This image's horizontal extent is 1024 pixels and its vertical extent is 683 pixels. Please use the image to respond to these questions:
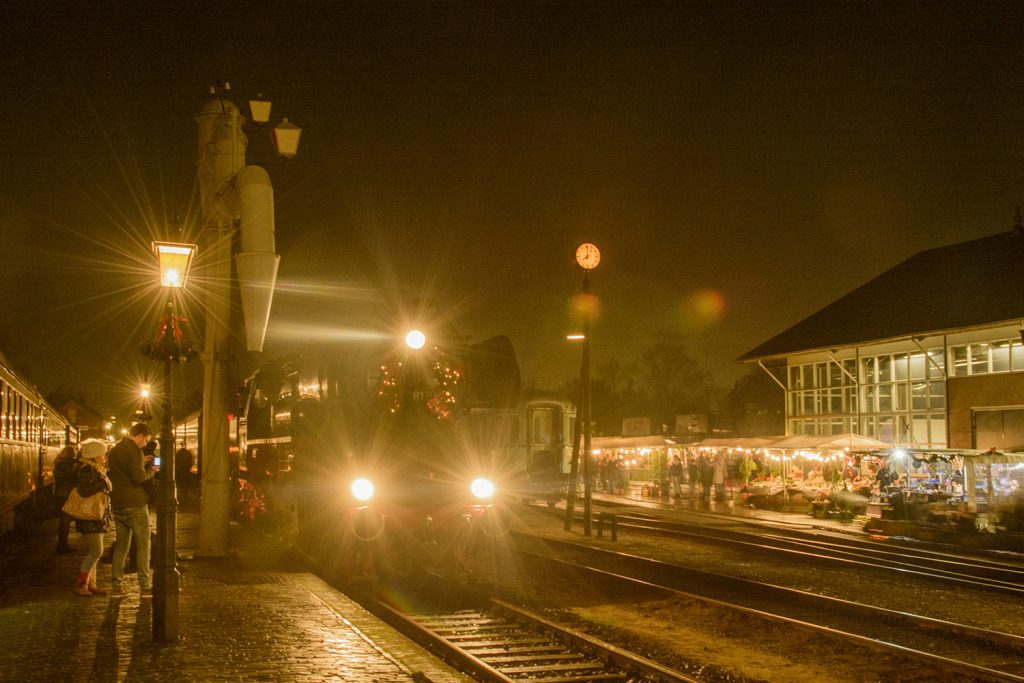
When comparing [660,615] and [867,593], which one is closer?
[660,615]

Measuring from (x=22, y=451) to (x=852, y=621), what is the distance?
13.3m

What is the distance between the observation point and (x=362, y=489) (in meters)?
13.2

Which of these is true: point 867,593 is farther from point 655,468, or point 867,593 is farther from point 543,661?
point 655,468

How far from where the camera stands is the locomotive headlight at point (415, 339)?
44.9ft

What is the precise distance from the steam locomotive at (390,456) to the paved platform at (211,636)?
1153mm

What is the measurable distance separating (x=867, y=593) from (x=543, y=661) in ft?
21.6

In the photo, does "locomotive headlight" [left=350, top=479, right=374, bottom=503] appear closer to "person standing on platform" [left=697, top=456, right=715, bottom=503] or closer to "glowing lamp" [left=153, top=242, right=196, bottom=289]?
"glowing lamp" [left=153, top=242, right=196, bottom=289]

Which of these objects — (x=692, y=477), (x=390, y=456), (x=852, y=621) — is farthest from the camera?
(x=692, y=477)

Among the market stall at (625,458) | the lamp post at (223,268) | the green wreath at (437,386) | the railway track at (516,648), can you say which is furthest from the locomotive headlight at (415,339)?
the market stall at (625,458)

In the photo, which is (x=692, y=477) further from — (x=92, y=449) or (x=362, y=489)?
(x=92, y=449)

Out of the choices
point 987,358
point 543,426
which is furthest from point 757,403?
point 987,358

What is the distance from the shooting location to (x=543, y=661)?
8945mm

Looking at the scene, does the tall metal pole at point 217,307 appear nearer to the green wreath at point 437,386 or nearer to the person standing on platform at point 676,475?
the green wreath at point 437,386

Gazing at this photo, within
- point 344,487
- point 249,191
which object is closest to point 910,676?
point 344,487
